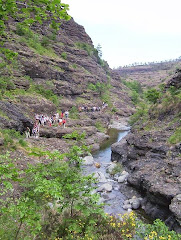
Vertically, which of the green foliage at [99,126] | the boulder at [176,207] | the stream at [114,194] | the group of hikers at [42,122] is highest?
the group of hikers at [42,122]

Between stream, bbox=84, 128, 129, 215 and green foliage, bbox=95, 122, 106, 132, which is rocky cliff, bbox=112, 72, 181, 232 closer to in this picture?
stream, bbox=84, 128, 129, 215

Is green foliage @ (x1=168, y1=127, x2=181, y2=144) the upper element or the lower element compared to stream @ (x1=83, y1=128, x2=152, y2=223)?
upper

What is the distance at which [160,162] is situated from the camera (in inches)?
600

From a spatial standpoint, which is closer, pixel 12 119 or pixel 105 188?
pixel 105 188

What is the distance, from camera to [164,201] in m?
11.7

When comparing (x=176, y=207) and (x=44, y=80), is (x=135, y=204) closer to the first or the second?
(x=176, y=207)

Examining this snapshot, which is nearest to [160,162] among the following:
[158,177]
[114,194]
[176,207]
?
[158,177]

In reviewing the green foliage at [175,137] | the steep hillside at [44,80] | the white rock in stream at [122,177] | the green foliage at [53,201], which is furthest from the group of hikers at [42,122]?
the green foliage at [53,201]

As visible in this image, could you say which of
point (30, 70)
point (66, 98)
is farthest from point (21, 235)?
point (66, 98)

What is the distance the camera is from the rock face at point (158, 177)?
11031mm

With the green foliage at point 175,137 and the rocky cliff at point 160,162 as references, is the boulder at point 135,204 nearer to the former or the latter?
the rocky cliff at point 160,162

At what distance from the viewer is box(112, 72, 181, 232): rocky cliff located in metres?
11.4

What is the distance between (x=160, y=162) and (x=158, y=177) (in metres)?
2.14

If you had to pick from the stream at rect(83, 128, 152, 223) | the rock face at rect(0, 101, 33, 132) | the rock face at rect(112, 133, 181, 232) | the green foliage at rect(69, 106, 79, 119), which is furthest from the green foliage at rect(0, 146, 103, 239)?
the green foliage at rect(69, 106, 79, 119)
